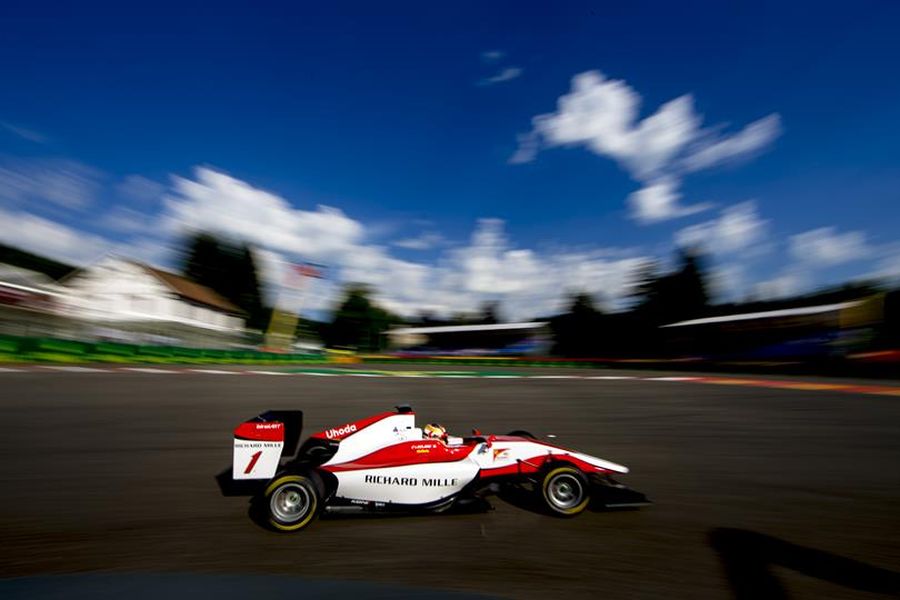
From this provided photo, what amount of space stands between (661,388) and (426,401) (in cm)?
→ 727

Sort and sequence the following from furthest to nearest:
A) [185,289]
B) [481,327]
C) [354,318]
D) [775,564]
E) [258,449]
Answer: [354,318] → [185,289] → [481,327] → [258,449] → [775,564]

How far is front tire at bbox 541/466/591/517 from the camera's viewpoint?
12.6ft

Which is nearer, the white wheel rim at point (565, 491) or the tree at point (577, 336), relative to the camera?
the white wheel rim at point (565, 491)

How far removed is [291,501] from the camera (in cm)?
369

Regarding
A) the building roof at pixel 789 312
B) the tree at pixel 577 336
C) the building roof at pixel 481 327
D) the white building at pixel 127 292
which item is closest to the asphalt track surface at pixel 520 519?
the building roof at pixel 789 312

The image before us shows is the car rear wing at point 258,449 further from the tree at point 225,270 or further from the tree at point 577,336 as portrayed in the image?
the tree at point 225,270

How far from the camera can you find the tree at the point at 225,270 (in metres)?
64.4

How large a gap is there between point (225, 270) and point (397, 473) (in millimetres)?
68845

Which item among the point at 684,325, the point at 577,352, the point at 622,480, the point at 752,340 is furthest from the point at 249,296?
the point at 622,480

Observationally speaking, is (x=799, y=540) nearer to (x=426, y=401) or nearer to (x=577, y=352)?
(x=426, y=401)

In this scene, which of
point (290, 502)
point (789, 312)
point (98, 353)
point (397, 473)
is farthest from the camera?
point (789, 312)

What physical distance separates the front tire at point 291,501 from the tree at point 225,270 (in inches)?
2637

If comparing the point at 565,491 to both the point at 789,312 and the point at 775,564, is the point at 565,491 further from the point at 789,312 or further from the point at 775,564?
the point at 789,312

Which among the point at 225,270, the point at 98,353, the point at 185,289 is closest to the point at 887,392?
the point at 98,353
